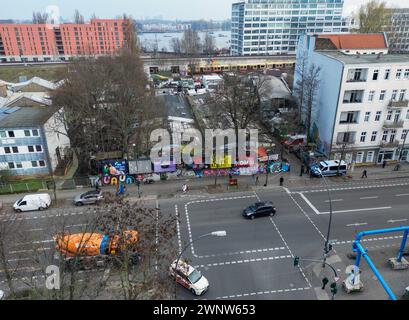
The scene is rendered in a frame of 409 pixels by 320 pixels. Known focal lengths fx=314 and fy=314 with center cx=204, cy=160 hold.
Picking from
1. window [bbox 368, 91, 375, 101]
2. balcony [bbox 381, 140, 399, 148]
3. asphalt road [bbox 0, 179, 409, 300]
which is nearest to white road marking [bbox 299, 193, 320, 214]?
asphalt road [bbox 0, 179, 409, 300]

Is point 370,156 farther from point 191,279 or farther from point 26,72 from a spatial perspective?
point 26,72

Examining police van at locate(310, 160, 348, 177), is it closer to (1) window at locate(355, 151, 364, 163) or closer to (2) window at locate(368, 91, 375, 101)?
(1) window at locate(355, 151, 364, 163)

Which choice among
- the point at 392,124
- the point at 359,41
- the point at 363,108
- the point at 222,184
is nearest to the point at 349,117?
the point at 363,108

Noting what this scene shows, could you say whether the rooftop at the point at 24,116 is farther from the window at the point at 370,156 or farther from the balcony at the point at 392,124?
the balcony at the point at 392,124

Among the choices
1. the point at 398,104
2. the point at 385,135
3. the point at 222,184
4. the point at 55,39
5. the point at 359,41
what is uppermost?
the point at 55,39

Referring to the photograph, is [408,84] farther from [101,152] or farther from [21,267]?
[21,267]
